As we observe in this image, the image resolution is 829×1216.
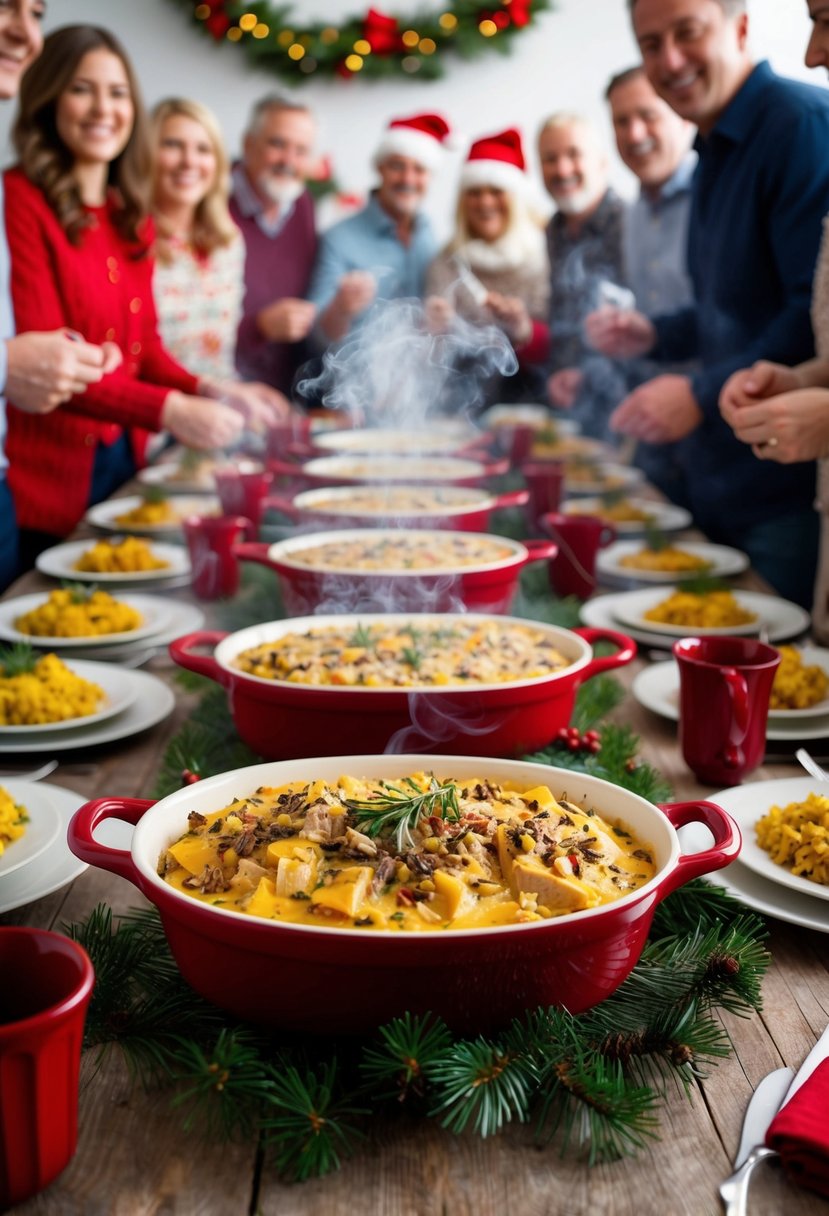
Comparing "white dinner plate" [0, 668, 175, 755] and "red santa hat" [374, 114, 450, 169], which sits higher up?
"red santa hat" [374, 114, 450, 169]

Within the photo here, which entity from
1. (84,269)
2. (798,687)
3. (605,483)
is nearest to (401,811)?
(798,687)

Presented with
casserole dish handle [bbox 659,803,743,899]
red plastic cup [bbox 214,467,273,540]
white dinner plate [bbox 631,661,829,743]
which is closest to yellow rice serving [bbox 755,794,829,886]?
casserole dish handle [bbox 659,803,743,899]

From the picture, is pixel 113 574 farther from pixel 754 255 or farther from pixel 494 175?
pixel 494 175

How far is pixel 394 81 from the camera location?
802 cm

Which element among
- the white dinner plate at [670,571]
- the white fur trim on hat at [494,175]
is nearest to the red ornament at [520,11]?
the white fur trim on hat at [494,175]

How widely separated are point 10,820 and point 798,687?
1.21 m

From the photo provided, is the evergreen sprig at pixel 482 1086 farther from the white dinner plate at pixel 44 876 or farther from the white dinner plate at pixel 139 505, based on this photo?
the white dinner plate at pixel 139 505

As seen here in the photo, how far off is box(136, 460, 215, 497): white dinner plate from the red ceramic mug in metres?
2.38

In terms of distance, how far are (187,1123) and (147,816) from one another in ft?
0.94

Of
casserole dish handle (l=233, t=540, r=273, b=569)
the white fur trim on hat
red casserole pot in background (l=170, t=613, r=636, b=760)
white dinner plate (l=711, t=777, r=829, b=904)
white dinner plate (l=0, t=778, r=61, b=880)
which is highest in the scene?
the white fur trim on hat

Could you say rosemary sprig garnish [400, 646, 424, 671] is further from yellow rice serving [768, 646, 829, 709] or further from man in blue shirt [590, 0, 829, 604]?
man in blue shirt [590, 0, 829, 604]

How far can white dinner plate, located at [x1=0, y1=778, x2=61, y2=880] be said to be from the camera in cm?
129

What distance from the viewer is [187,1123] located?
90 cm

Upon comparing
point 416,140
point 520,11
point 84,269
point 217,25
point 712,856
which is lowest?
point 712,856
